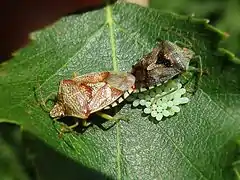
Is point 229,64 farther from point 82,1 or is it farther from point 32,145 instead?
point 82,1

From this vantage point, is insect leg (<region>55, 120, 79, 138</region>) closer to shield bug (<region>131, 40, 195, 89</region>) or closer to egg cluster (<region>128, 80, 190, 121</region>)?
egg cluster (<region>128, 80, 190, 121</region>)

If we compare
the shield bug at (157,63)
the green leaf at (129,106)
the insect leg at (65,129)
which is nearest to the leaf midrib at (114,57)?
the green leaf at (129,106)

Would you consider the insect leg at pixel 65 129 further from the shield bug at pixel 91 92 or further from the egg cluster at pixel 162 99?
the egg cluster at pixel 162 99

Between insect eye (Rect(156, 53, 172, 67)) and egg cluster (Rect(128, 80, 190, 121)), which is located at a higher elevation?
insect eye (Rect(156, 53, 172, 67))

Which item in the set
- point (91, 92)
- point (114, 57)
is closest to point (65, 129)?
point (91, 92)

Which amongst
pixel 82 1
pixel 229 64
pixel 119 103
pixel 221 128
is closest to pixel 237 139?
pixel 221 128

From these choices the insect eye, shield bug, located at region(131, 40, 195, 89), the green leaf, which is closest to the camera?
the green leaf

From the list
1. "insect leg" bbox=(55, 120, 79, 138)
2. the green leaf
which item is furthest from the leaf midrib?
"insect leg" bbox=(55, 120, 79, 138)
